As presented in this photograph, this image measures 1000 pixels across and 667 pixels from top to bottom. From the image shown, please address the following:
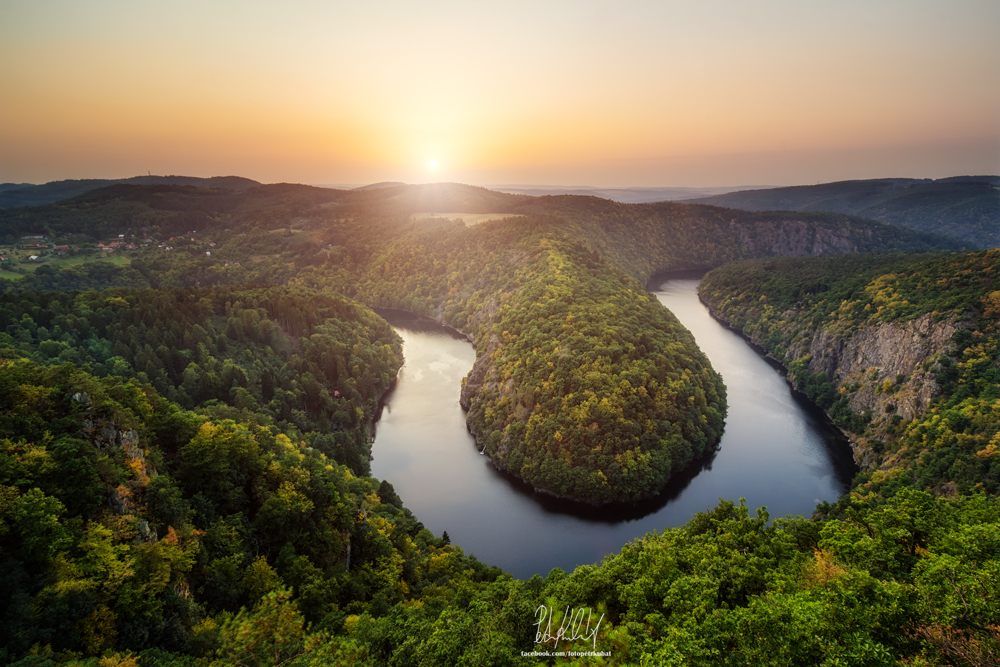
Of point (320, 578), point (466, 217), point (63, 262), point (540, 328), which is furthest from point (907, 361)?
point (63, 262)

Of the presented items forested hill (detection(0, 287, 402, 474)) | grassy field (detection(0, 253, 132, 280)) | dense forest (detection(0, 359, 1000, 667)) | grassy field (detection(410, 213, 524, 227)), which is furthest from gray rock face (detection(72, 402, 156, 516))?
grassy field (detection(410, 213, 524, 227))

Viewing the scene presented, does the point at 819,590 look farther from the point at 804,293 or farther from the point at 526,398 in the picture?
the point at 804,293

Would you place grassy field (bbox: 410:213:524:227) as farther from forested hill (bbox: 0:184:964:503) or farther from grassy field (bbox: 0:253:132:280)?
grassy field (bbox: 0:253:132:280)

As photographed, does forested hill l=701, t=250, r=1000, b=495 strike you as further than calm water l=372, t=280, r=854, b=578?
No

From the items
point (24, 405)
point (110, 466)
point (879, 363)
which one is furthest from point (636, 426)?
point (24, 405)

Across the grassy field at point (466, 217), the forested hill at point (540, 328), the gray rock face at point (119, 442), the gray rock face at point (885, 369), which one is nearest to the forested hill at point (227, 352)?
the forested hill at point (540, 328)

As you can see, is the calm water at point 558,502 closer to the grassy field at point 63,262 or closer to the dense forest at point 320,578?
the dense forest at point 320,578
